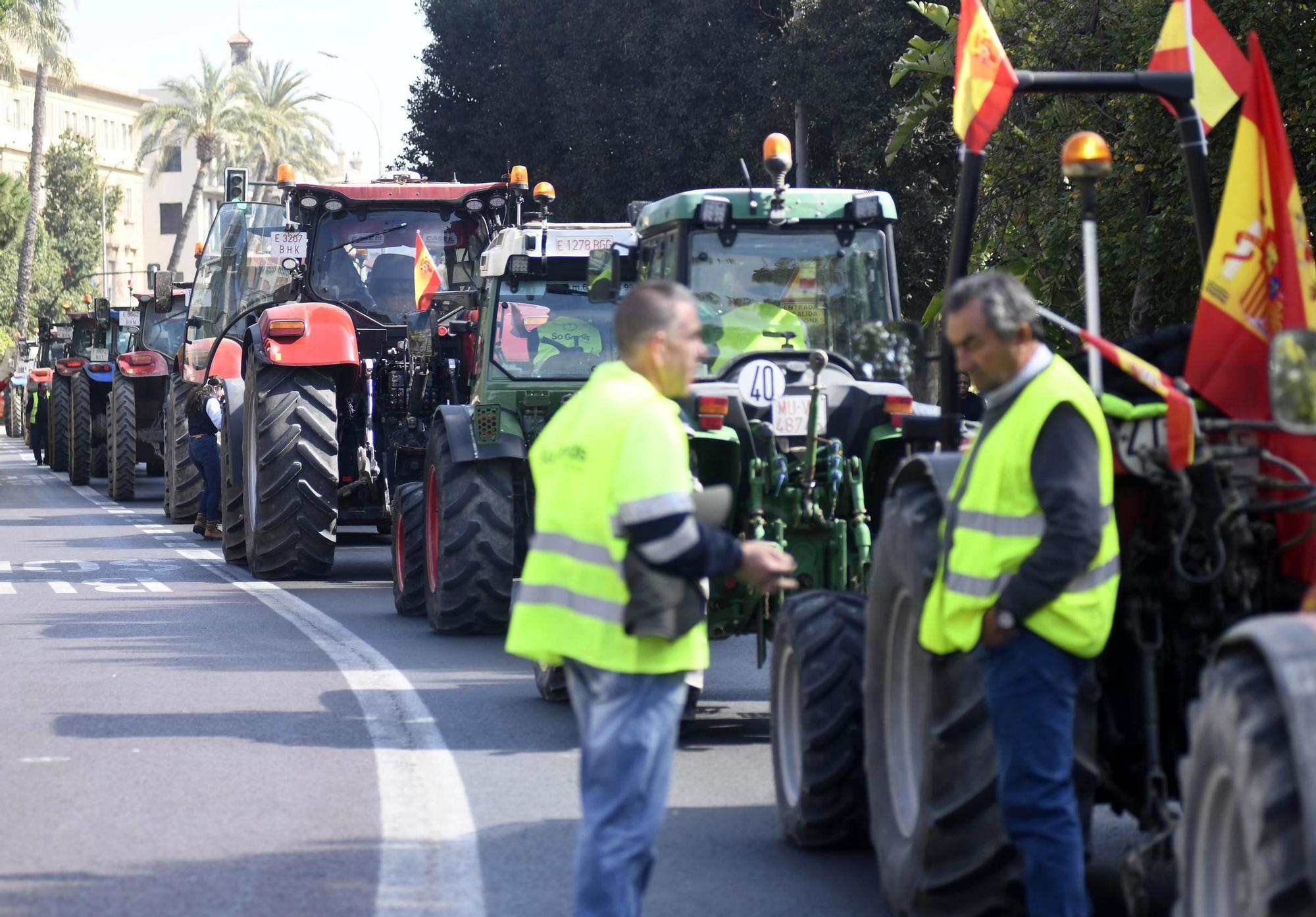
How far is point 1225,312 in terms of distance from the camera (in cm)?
539

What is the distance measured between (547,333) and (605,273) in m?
2.95

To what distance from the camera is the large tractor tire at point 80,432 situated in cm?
3041

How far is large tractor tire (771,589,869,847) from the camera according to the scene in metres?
6.59

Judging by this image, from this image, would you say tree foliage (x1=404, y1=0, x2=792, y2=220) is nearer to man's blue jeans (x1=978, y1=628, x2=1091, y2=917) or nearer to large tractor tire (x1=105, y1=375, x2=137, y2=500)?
large tractor tire (x1=105, y1=375, x2=137, y2=500)

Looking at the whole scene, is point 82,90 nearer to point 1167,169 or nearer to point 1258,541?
point 1167,169

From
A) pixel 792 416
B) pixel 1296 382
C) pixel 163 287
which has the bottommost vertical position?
pixel 792 416

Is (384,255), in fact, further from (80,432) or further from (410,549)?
(80,432)

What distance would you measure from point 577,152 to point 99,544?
1924 cm

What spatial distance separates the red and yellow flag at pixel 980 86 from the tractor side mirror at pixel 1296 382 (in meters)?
1.92

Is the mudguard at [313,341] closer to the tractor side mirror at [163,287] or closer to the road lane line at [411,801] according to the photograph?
the road lane line at [411,801]

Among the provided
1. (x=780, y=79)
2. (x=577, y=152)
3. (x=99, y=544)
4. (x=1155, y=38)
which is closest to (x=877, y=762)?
(x=1155, y=38)

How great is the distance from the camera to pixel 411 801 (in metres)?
7.63

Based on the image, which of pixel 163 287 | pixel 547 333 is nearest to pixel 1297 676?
pixel 547 333

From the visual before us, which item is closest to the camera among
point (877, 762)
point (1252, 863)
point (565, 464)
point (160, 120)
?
point (1252, 863)
